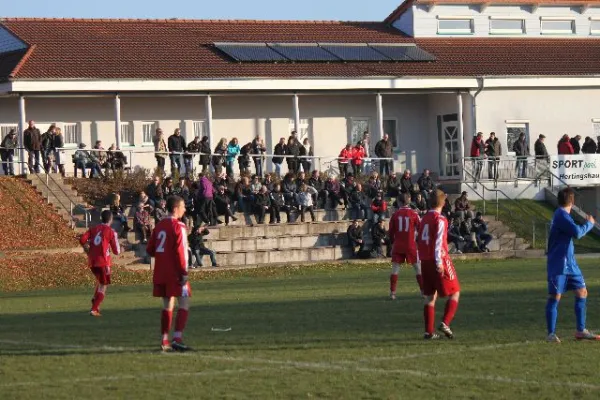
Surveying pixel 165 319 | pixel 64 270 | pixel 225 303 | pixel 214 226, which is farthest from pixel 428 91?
pixel 165 319

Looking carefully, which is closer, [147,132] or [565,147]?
[565,147]

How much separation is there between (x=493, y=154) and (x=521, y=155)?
1.15m

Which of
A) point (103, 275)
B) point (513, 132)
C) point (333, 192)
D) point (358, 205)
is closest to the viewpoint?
point (103, 275)

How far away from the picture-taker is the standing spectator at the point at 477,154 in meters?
43.3

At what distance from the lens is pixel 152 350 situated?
14500mm

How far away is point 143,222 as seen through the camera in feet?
110

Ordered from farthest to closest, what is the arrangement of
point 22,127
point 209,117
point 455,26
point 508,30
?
point 508,30 → point 455,26 → point 209,117 → point 22,127

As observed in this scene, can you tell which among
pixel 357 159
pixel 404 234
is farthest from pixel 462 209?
pixel 404 234

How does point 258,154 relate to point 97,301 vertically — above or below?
above

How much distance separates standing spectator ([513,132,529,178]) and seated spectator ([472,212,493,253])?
7.05 meters

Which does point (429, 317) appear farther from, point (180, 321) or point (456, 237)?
point (456, 237)

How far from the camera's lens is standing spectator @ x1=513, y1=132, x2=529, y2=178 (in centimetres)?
4391

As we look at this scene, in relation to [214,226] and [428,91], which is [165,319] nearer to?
[214,226]

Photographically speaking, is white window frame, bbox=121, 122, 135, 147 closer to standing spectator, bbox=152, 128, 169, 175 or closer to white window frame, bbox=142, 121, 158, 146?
white window frame, bbox=142, 121, 158, 146
